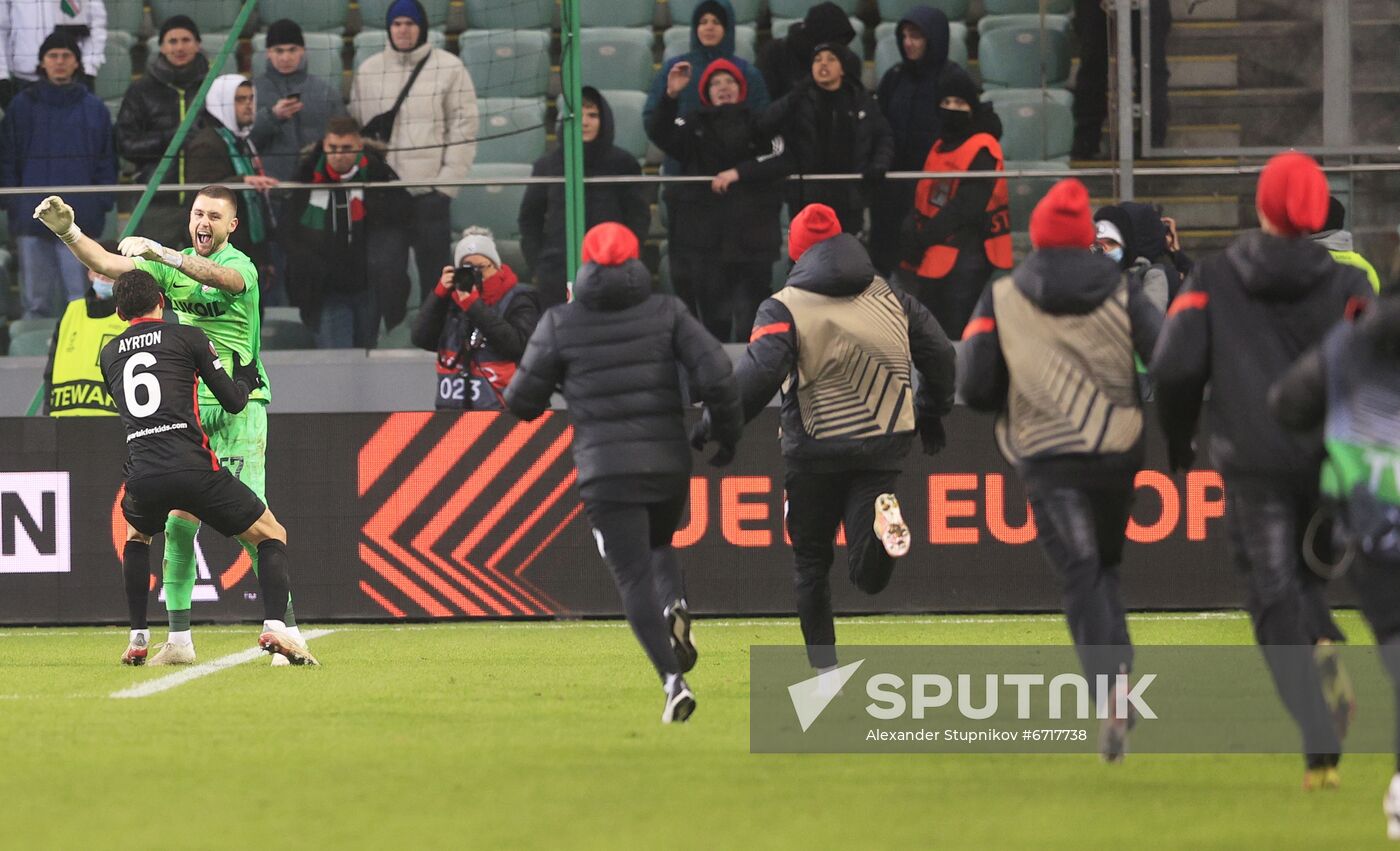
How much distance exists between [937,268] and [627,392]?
247 inches

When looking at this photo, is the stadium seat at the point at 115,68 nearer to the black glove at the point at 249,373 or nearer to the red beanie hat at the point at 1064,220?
the black glove at the point at 249,373

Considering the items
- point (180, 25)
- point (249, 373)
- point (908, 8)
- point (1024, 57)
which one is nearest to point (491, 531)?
point (249, 373)

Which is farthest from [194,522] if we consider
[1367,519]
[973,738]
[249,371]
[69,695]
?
[1367,519]

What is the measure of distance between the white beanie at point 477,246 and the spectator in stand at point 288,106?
140 cm

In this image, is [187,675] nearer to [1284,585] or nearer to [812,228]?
[812,228]

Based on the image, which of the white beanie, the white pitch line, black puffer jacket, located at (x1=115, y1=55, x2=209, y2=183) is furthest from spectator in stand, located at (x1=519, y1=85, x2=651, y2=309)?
the white pitch line

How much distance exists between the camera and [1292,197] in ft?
20.8

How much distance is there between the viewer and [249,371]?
1075 cm

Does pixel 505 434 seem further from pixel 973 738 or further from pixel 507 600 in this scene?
pixel 973 738

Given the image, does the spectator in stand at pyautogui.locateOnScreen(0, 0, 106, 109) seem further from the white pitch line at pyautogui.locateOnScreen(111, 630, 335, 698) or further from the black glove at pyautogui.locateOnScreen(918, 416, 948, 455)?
the black glove at pyautogui.locateOnScreen(918, 416, 948, 455)

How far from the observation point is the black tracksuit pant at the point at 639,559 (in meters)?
7.82

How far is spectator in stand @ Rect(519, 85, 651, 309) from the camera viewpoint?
1379 cm

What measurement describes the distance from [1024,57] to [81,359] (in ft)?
22.8

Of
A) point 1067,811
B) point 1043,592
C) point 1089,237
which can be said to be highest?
point 1089,237
